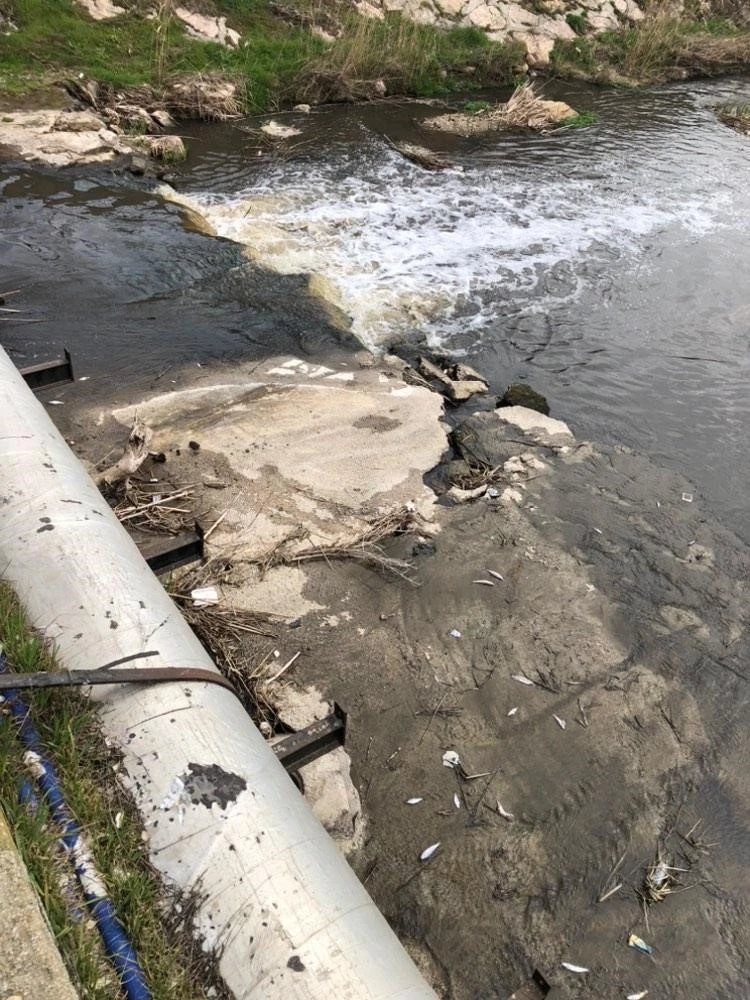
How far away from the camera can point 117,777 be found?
259 cm

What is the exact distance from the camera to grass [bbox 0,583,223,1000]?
2.14m

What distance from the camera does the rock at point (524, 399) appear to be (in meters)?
7.29

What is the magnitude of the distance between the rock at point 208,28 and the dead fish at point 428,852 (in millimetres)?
15762

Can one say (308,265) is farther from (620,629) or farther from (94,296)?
(620,629)

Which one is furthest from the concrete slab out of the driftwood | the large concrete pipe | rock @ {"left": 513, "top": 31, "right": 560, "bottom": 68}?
rock @ {"left": 513, "top": 31, "right": 560, "bottom": 68}

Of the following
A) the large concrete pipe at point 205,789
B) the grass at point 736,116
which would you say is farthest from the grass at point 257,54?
the large concrete pipe at point 205,789

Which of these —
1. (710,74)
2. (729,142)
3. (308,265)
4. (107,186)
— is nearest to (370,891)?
(308,265)

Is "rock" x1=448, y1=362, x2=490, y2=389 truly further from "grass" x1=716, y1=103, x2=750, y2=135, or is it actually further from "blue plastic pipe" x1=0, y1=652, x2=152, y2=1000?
"grass" x1=716, y1=103, x2=750, y2=135

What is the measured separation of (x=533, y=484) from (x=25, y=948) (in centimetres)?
502

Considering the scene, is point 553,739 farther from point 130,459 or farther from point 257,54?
point 257,54

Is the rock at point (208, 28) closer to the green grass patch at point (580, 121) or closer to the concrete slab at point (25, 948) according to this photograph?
the green grass patch at point (580, 121)

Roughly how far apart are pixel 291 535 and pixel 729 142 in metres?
15.4

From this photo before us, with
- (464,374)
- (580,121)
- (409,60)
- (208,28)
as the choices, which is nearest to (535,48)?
(580,121)

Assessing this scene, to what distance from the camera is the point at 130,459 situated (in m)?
5.45
